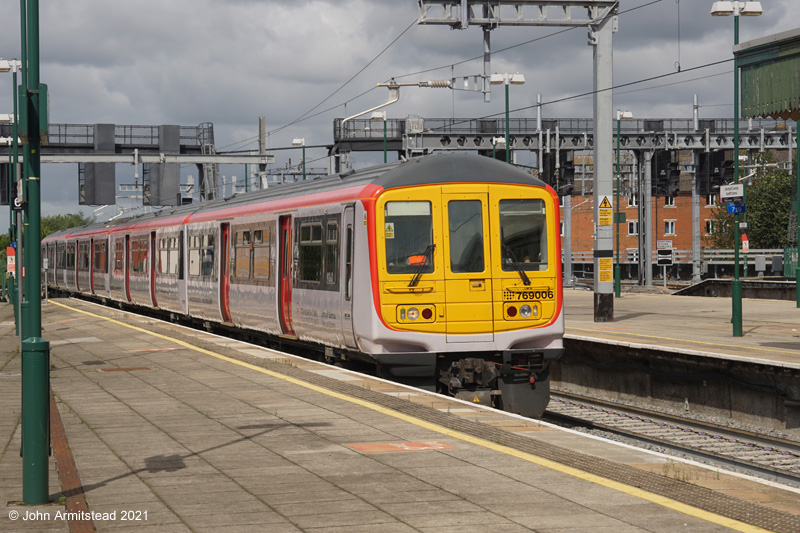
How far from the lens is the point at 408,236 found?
1420cm

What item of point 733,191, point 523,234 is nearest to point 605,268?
point 733,191

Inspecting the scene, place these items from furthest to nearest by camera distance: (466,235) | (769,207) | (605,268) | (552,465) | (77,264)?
1. (769,207)
2. (77,264)
3. (605,268)
4. (466,235)
5. (552,465)

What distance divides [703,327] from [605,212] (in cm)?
323

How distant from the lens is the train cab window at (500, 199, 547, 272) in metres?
14.5

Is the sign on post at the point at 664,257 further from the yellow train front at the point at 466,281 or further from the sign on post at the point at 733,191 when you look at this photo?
the yellow train front at the point at 466,281

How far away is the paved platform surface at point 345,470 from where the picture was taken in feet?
22.0

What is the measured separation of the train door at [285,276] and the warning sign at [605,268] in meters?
8.93

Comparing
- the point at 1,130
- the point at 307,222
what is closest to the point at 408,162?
the point at 307,222

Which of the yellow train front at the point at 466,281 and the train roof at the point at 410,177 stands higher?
the train roof at the point at 410,177

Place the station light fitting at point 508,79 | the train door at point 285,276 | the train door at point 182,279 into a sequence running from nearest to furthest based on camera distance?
the train door at point 285,276
the train door at point 182,279
the station light fitting at point 508,79

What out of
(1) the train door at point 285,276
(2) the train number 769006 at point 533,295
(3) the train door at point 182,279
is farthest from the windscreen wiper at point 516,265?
(3) the train door at point 182,279

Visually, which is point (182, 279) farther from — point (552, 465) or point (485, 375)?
point (552, 465)

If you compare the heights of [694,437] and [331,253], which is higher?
[331,253]

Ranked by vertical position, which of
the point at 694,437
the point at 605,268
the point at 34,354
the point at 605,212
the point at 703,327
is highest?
the point at 605,212
